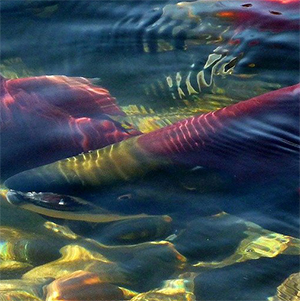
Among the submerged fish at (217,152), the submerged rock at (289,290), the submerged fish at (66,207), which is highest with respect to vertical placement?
the submerged fish at (217,152)

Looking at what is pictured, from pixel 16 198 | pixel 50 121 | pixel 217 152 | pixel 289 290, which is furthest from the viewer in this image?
pixel 50 121

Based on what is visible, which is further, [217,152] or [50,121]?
[50,121]

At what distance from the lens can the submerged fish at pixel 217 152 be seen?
A: 2.90 meters

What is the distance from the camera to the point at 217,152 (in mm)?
2912

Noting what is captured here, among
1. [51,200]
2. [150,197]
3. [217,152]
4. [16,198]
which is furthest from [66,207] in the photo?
[217,152]

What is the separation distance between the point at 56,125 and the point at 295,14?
1.74 metres

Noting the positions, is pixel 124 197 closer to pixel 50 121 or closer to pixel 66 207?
pixel 66 207

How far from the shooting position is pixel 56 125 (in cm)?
331

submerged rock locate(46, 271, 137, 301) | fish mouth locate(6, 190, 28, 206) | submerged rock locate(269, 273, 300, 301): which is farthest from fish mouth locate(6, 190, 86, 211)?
submerged rock locate(269, 273, 300, 301)

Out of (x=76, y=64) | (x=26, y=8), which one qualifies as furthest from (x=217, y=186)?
(x=26, y=8)

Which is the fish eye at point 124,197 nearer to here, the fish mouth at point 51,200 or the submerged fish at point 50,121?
the fish mouth at point 51,200

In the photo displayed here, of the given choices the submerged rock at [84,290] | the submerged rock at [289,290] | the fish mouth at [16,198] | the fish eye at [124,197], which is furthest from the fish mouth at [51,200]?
the submerged rock at [289,290]

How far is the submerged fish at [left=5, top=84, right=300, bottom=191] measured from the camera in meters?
2.90

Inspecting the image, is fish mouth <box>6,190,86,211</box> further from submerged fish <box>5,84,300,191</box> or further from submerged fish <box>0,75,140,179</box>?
submerged fish <box>0,75,140,179</box>
